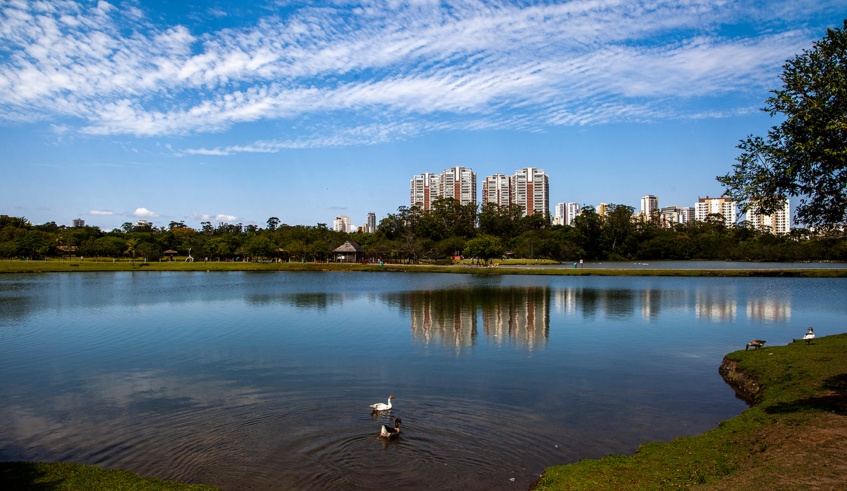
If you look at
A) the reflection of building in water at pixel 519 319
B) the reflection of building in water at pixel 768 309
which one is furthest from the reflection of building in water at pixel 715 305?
the reflection of building in water at pixel 519 319

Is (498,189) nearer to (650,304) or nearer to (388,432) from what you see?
(650,304)

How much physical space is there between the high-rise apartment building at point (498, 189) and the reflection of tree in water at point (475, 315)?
141m

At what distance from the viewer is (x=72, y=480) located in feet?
24.1

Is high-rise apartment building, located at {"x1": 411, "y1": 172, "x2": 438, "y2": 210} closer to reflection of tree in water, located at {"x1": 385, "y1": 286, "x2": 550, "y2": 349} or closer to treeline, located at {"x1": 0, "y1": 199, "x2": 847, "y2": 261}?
treeline, located at {"x1": 0, "y1": 199, "x2": 847, "y2": 261}

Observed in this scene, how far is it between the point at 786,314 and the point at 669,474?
90.2 feet

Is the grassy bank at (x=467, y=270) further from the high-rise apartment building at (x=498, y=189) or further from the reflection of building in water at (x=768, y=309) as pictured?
the high-rise apartment building at (x=498, y=189)

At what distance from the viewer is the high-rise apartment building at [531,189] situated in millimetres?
177500

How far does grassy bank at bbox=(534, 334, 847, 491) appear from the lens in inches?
270

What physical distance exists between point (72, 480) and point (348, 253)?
89.4 meters

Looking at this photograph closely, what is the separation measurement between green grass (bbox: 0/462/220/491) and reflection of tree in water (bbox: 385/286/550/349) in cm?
1318

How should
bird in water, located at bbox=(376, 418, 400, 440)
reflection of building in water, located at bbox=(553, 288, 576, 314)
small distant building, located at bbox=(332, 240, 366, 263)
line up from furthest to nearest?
small distant building, located at bbox=(332, 240, 366, 263)
reflection of building in water, located at bbox=(553, 288, 576, 314)
bird in water, located at bbox=(376, 418, 400, 440)

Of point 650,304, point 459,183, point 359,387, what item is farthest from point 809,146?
point 459,183

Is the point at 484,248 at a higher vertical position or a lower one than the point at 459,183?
lower

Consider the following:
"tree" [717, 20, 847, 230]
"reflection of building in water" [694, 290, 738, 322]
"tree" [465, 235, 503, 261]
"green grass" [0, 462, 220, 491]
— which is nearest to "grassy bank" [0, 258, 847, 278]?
"tree" [465, 235, 503, 261]
